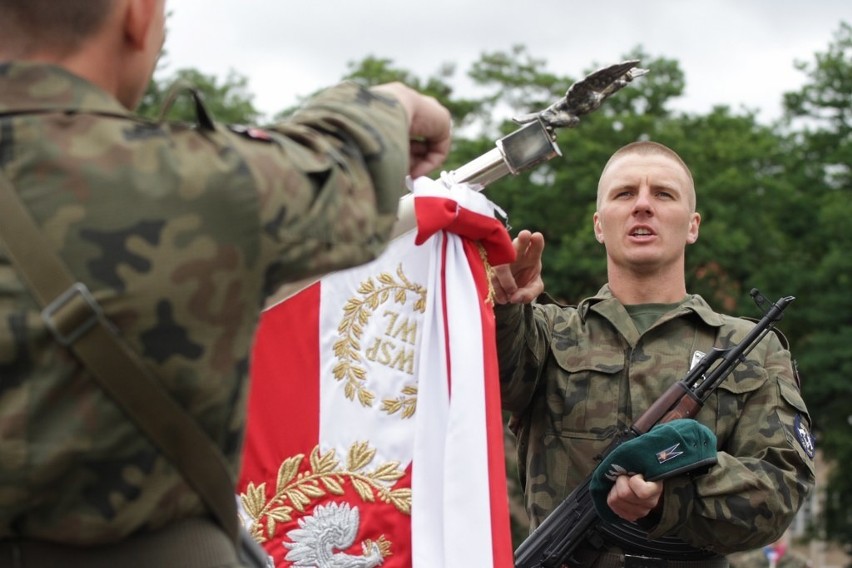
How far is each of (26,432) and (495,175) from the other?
207 cm

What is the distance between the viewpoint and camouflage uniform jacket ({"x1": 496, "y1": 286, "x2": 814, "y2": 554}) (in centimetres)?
453

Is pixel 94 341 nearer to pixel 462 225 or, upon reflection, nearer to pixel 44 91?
pixel 44 91

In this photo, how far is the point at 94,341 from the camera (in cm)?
188

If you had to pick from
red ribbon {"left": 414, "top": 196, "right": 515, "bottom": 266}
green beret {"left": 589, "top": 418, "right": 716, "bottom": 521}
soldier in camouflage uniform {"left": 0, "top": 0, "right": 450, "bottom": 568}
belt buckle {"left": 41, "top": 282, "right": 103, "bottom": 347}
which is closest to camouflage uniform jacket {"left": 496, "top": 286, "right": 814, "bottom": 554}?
green beret {"left": 589, "top": 418, "right": 716, "bottom": 521}

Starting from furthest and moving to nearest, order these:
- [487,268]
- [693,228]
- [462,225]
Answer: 1. [693,228]
2. [487,268]
3. [462,225]

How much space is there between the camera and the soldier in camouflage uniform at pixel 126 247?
190 centimetres

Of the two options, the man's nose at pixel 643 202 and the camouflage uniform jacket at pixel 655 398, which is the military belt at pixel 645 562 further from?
the man's nose at pixel 643 202

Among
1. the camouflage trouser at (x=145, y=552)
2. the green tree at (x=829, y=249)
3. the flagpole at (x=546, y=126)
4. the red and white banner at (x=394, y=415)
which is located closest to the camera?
the camouflage trouser at (x=145, y=552)

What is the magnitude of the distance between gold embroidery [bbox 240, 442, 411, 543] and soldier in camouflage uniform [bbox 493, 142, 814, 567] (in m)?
0.89

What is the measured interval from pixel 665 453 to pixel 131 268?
2.83m

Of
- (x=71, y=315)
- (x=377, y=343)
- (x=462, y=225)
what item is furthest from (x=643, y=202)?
(x=71, y=315)

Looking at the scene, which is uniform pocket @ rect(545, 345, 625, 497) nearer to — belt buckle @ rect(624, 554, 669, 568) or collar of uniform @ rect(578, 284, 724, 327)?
collar of uniform @ rect(578, 284, 724, 327)

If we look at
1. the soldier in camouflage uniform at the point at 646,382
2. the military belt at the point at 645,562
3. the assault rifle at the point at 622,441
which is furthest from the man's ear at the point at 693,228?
the military belt at the point at 645,562

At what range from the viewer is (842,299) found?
26.5 metres
